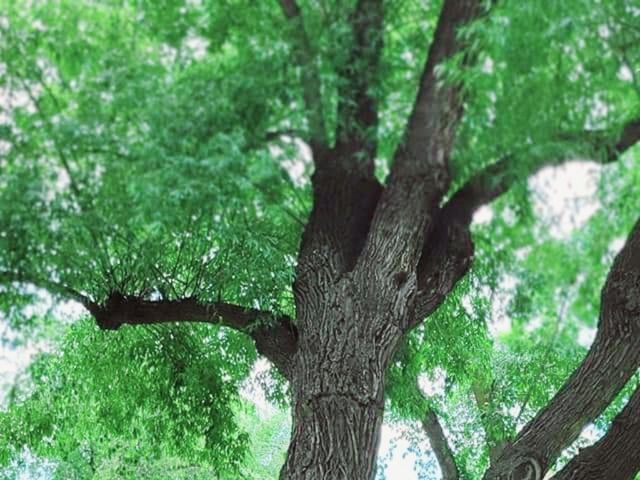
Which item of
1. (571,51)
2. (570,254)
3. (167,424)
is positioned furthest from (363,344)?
(167,424)

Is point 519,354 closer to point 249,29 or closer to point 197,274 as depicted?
point 197,274

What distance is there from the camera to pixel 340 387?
400cm

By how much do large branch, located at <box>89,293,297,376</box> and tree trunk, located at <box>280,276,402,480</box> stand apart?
20 cm

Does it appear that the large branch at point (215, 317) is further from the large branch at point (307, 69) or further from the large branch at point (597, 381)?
the large branch at point (597, 381)

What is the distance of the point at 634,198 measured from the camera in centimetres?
359

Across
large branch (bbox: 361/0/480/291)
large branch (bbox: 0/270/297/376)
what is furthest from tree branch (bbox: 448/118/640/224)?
large branch (bbox: 0/270/297/376)

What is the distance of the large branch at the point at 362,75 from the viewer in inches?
158

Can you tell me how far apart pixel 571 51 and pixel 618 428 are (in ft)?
6.22

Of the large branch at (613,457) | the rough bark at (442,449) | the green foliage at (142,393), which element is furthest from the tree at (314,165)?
the rough bark at (442,449)

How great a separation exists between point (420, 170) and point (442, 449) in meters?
4.56

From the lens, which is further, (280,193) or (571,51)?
(280,193)

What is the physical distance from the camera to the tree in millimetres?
3420

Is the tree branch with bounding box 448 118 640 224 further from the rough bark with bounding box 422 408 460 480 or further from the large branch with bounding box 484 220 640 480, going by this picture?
the rough bark with bounding box 422 408 460 480

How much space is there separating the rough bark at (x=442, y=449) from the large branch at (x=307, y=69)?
4.65m
